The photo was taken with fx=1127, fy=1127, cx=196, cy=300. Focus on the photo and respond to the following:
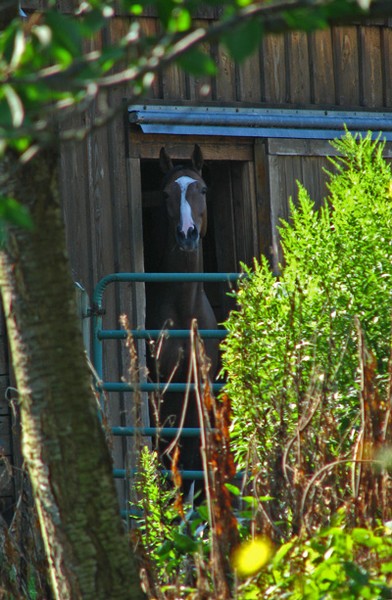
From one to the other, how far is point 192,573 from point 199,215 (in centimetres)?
574

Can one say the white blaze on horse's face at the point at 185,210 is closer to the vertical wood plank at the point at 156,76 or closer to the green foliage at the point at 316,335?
the vertical wood plank at the point at 156,76

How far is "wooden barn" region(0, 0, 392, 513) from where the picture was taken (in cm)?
793

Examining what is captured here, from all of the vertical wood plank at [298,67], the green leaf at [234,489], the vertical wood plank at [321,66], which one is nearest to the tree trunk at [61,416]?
the green leaf at [234,489]

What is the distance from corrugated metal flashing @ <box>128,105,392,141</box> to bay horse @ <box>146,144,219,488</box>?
297 millimetres

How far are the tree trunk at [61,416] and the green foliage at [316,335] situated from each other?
86 centimetres

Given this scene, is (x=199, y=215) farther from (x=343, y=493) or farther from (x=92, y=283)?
(x=343, y=493)

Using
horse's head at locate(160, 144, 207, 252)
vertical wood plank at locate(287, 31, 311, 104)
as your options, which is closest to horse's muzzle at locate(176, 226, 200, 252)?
horse's head at locate(160, 144, 207, 252)

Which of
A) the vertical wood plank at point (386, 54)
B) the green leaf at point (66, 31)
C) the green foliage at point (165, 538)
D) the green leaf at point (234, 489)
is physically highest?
the vertical wood plank at point (386, 54)

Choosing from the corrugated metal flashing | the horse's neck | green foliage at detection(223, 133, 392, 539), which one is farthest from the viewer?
the horse's neck

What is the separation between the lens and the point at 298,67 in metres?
8.64

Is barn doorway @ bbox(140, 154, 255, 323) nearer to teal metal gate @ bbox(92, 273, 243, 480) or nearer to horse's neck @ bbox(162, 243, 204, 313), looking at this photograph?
horse's neck @ bbox(162, 243, 204, 313)

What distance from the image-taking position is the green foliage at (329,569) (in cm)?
259

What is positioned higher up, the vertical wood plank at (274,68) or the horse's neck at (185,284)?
the vertical wood plank at (274,68)

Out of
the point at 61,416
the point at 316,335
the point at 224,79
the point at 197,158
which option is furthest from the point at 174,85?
the point at 61,416
